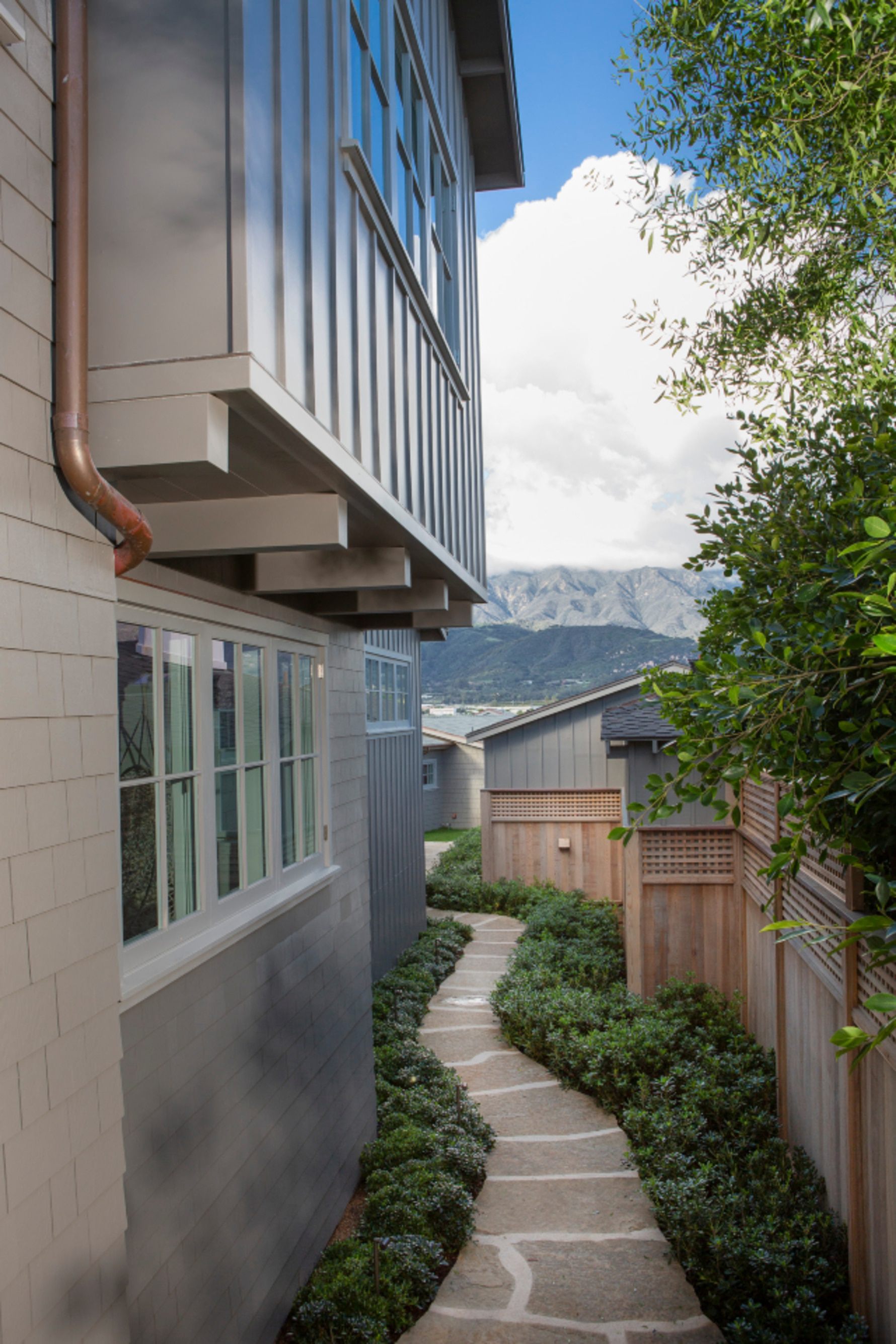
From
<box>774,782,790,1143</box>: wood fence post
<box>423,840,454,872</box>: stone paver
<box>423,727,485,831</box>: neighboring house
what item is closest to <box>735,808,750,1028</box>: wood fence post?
<box>774,782,790,1143</box>: wood fence post

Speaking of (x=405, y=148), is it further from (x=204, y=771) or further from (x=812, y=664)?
(x=812, y=664)

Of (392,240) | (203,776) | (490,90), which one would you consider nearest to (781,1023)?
(203,776)

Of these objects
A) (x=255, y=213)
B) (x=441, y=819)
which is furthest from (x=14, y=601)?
(x=441, y=819)

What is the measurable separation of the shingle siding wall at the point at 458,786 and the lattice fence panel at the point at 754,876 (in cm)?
1984

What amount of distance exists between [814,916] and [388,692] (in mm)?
6996

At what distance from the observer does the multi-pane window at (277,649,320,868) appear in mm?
4449

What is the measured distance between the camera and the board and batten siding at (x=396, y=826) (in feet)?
31.4

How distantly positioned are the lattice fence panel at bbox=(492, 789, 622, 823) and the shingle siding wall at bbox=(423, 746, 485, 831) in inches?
500

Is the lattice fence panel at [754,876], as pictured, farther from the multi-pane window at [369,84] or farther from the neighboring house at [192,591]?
the multi-pane window at [369,84]

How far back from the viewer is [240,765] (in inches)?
151

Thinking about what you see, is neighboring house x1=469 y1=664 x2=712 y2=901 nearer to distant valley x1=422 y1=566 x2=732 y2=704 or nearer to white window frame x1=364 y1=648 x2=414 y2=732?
white window frame x1=364 y1=648 x2=414 y2=732

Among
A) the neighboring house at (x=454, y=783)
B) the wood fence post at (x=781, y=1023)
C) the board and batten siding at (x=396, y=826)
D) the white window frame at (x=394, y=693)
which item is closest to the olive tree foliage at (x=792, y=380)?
the wood fence post at (x=781, y=1023)

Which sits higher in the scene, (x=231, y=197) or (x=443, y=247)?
(x=443, y=247)

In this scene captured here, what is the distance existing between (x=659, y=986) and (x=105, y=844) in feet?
22.7
